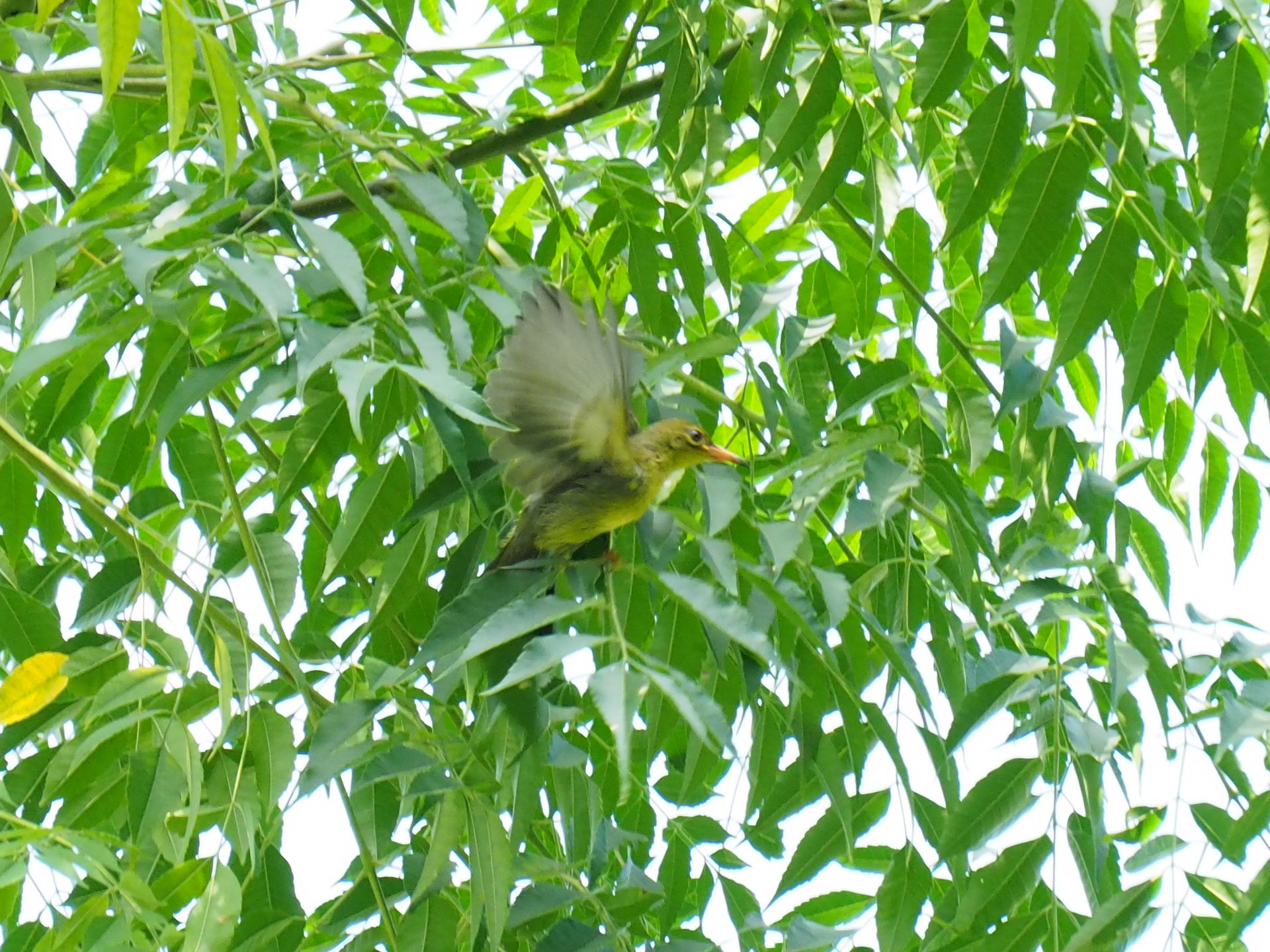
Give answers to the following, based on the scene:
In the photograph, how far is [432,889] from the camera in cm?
219

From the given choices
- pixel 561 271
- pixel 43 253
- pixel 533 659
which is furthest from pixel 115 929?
pixel 561 271

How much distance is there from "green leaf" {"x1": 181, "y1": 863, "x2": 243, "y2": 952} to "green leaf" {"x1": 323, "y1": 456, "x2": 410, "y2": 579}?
0.47 m

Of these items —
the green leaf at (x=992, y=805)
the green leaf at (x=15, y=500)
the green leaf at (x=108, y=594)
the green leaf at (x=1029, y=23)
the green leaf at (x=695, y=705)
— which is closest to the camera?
the green leaf at (x=695, y=705)

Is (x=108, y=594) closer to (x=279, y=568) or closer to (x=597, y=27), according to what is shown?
(x=279, y=568)

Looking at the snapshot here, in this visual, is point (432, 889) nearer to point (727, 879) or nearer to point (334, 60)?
point (727, 879)

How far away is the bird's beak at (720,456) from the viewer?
3.01 metres

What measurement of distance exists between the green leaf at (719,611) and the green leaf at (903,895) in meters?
0.71

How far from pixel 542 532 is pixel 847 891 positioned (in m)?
0.85

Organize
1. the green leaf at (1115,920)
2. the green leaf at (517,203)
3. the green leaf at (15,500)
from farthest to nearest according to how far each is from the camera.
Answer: the green leaf at (517,203) < the green leaf at (15,500) < the green leaf at (1115,920)

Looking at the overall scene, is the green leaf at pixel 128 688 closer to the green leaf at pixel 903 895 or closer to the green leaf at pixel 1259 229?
the green leaf at pixel 903 895

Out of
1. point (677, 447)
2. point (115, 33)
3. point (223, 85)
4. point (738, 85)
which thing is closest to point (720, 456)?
point (677, 447)

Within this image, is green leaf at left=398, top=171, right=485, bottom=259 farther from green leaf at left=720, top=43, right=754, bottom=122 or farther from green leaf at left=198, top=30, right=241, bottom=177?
green leaf at left=720, top=43, right=754, bottom=122

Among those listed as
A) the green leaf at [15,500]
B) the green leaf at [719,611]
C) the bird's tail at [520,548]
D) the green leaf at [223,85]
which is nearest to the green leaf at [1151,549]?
the bird's tail at [520,548]

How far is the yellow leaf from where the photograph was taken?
6.68 feet
